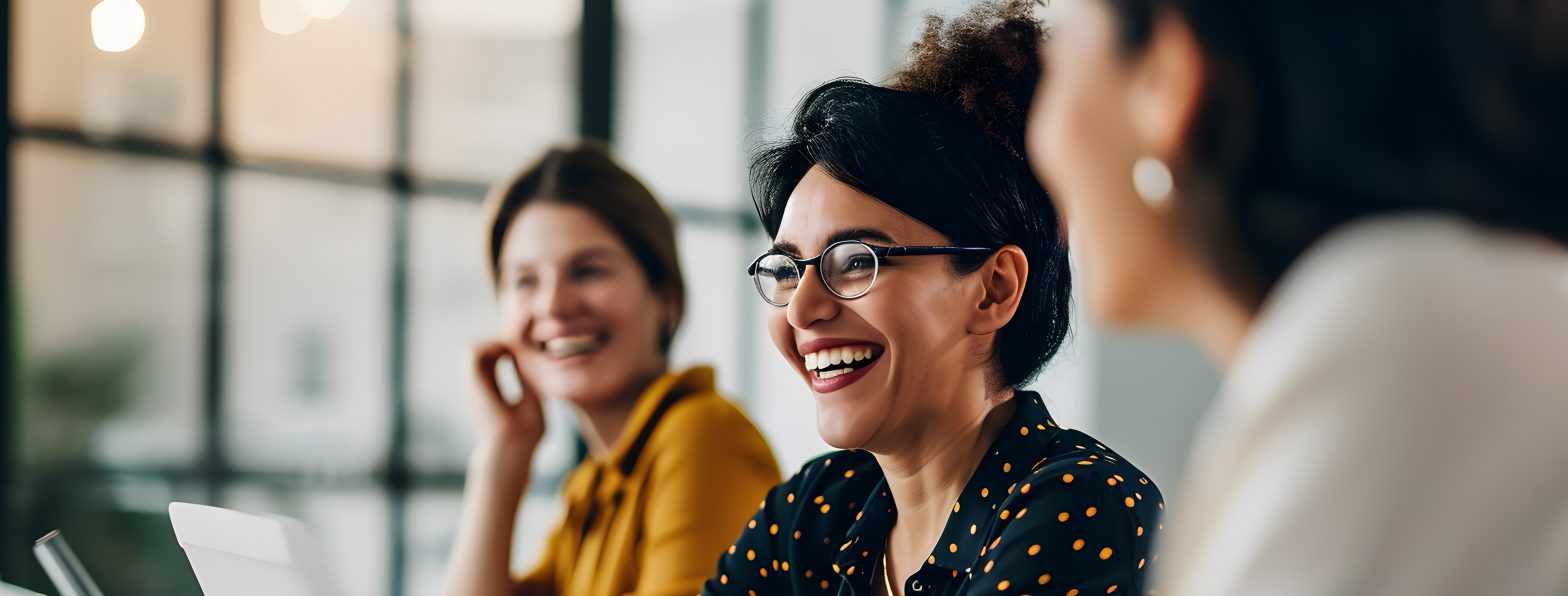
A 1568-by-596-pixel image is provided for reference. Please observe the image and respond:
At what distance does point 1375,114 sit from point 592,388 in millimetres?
1663

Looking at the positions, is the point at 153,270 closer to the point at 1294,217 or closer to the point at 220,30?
the point at 220,30

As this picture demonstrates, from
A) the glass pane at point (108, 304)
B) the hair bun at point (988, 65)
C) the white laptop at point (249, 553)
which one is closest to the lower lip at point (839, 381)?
the hair bun at point (988, 65)

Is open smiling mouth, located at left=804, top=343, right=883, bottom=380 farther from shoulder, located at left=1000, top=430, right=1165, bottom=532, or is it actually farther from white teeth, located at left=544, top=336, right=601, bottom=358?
white teeth, located at left=544, top=336, right=601, bottom=358

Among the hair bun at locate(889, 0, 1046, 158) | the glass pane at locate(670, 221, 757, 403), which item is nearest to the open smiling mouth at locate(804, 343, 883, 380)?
the hair bun at locate(889, 0, 1046, 158)

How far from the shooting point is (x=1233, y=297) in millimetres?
610

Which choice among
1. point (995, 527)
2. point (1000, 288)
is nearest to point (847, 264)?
point (1000, 288)

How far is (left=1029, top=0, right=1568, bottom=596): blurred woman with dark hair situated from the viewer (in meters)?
0.48

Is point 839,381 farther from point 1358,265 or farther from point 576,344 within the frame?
point 576,344

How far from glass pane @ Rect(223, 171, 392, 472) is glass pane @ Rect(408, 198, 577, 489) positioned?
Answer: 0.09 metres

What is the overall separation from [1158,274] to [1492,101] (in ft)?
0.55

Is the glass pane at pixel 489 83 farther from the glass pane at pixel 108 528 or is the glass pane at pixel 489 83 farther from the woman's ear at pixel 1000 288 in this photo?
the woman's ear at pixel 1000 288

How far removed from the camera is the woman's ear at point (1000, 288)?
4.07 feet

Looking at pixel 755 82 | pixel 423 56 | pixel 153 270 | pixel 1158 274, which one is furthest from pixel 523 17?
pixel 1158 274

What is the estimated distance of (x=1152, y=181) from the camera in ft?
2.02
